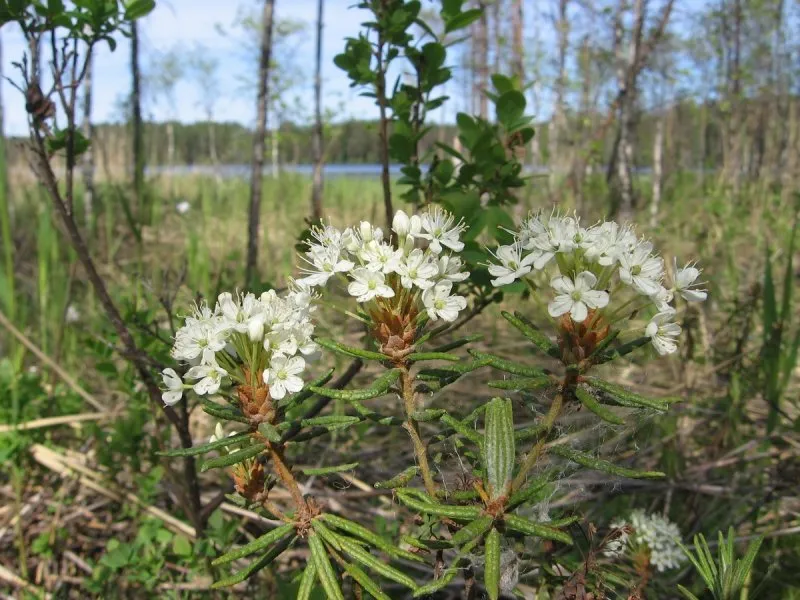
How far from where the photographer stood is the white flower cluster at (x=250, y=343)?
102 centimetres

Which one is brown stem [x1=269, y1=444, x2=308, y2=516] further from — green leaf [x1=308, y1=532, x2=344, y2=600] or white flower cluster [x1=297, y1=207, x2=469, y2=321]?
white flower cluster [x1=297, y1=207, x2=469, y2=321]

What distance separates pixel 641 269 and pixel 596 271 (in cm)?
7

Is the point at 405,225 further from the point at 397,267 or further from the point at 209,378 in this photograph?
the point at 209,378

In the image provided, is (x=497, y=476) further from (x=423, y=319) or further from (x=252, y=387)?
(x=252, y=387)

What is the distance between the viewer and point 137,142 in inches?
150

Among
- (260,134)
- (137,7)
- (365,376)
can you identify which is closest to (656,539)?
(365,376)

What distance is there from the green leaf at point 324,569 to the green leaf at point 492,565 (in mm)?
228

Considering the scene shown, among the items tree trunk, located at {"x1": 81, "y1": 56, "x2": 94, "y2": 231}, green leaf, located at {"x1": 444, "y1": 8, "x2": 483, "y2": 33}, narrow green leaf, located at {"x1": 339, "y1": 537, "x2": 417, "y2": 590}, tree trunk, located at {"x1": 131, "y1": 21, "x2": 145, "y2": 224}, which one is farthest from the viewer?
tree trunk, located at {"x1": 81, "y1": 56, "x2": 94, "y2": 231}

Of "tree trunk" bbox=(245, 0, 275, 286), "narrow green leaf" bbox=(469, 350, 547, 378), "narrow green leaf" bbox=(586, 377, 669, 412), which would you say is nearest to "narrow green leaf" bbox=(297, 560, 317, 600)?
"narrow green leaf" bbox=(469, 350, 547, 378)

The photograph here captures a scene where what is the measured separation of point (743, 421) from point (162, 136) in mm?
41220

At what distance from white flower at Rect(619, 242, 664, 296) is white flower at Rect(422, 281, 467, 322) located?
0.26 m

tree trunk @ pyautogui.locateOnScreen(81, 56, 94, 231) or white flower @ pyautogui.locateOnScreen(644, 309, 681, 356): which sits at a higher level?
tree trunk @ pyautogui.locateOnScreen(81, 56, 94, 231)

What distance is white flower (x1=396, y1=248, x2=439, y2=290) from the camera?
3.31 ft

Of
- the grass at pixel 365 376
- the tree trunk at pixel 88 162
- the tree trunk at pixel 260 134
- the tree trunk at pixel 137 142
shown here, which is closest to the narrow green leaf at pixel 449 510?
the grass at pixel 365 376
